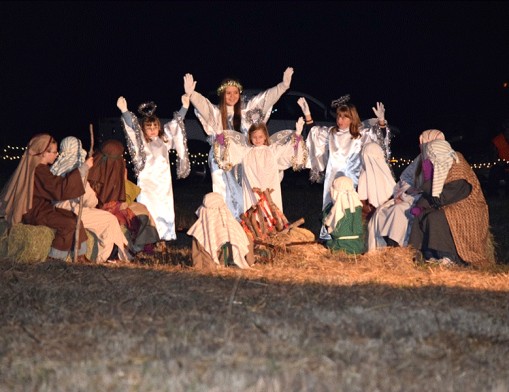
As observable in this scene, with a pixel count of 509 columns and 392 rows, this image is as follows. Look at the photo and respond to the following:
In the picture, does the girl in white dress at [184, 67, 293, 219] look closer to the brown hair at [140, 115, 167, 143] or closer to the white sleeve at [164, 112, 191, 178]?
the white sleeve at [164, 112, 191, 178]

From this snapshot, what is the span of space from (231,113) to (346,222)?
211cm

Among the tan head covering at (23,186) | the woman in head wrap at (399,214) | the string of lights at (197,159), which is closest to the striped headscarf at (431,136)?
the woman in head wrap at (399,214)

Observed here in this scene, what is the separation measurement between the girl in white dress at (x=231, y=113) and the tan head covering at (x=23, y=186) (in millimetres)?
2561

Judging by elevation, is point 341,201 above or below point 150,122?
below

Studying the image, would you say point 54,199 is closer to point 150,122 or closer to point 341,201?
point 150,122

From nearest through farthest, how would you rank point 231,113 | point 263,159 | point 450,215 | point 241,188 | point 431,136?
point 450,215 → point 431,136 → point 263,159 → point 241,188 → point 231,113

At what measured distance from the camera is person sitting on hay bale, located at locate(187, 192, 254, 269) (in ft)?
29.0

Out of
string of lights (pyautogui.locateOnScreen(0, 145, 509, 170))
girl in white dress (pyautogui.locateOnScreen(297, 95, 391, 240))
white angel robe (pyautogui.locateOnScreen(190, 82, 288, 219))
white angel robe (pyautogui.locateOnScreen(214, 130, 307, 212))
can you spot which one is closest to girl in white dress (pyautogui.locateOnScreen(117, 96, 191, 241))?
white angel robe (pyautogui.locateOnScreen(190, 82, 288, 219))

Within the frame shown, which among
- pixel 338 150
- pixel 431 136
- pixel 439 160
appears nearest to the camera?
pixel 439 160

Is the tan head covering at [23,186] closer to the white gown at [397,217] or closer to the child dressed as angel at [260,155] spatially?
the child dressed as angel at [260,155]

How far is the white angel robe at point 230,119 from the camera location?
37.5 ft

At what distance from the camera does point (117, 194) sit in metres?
9.84

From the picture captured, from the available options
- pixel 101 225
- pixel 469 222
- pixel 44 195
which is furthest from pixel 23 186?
pixel 469 222

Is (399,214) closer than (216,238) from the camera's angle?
No
